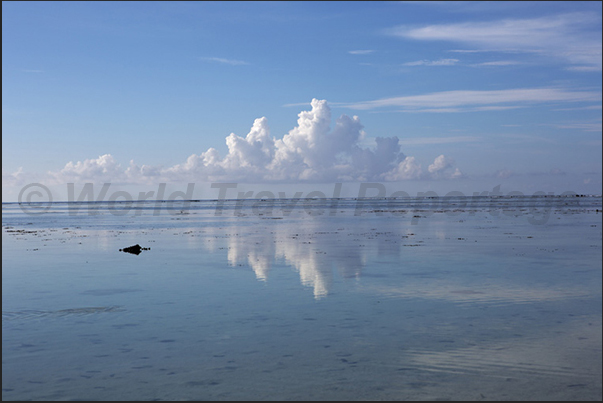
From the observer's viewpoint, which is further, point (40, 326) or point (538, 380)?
point (40, 326)

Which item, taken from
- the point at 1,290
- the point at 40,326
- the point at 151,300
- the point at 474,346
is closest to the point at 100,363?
the point at 40,326

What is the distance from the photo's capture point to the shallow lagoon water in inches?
411

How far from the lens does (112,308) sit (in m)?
18.1

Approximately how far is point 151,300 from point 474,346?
12.1 m

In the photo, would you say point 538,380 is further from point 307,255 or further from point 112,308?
point 307,255

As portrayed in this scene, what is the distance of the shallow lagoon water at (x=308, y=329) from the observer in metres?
10.4

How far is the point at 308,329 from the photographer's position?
14641 mm

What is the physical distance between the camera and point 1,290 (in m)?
21.9

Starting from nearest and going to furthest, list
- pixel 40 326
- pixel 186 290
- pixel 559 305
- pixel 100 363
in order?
pixel 100 363 < pixel 40 326 < pixel 559 305 < pixel 186 290

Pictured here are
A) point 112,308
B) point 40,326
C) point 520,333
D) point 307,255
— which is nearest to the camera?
point 520,333

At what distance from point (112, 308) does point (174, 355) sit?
668 centimetres

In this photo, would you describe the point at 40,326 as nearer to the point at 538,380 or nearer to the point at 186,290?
the point at 186,290

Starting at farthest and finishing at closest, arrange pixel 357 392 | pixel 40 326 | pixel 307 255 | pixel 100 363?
1. pixel 307 255
2. pixel 40 326
3. pixel 100 363
4. pixel 357 392

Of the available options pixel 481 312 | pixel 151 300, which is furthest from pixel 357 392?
pixel 151 300
